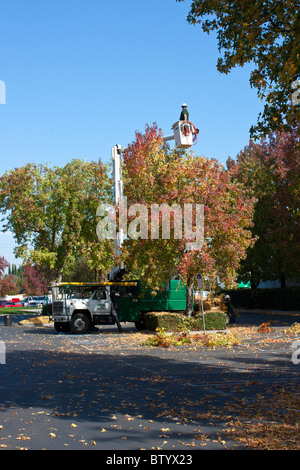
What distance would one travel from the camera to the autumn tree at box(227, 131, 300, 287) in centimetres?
3691

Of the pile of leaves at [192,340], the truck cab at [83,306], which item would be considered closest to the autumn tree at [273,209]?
the truck cab at [83,306]

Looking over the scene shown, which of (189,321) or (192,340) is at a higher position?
(189,321)

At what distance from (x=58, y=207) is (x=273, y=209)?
575 inches

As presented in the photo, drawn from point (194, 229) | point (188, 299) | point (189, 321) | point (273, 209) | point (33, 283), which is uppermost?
point (273, 209)

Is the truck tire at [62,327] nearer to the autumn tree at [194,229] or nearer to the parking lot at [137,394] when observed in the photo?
the autumn tree at [194,229]

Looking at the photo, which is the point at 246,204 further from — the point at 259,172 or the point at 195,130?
the point at 259,172

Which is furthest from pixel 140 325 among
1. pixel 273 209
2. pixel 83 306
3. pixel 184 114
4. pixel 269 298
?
pixel 269 298

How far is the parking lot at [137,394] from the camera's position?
6.92m

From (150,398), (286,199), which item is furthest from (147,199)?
(150,398)

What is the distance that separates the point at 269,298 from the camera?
1841 inches

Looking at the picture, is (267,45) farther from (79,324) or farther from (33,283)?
(33,283)

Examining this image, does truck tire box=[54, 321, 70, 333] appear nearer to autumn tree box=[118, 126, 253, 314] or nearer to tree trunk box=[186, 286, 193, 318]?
autumn tree box=[118, 126, 253, 314]

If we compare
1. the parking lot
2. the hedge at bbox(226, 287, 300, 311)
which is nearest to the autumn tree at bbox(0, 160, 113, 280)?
A: the hedge at bbox(226, 287, 300, 311)

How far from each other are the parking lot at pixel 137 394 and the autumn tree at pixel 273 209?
1888 centimetres
